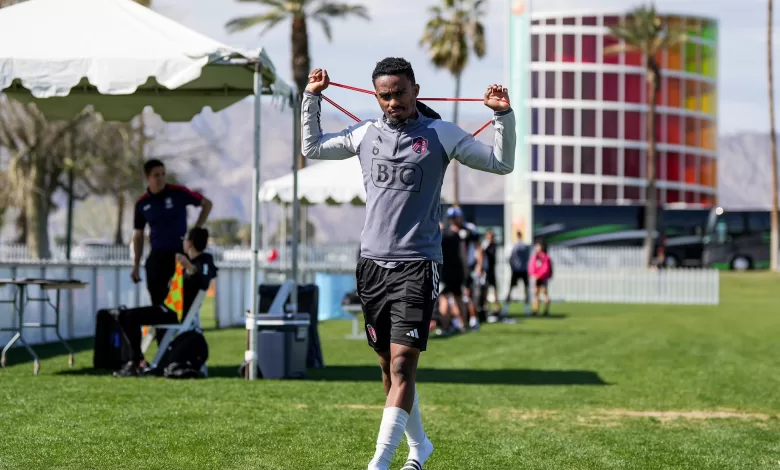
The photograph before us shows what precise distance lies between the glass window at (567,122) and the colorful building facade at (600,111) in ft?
0.26

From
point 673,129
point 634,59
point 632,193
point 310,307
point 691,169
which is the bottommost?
point 310,307

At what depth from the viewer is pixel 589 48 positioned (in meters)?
101

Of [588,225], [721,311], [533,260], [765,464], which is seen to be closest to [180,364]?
[765,464]

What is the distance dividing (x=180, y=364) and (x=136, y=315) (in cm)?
61

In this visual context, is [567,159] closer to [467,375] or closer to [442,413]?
[467,375]

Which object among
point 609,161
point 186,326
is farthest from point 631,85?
point 186,326

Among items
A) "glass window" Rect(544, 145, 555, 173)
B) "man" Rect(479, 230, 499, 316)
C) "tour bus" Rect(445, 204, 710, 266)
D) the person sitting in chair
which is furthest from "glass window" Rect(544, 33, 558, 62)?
the person sitting in chair

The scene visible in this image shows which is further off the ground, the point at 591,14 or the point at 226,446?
the point at 591,14

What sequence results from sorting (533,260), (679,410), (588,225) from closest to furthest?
(679,410)
(533,260)
(588,225)

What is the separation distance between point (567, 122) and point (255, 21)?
57795mm

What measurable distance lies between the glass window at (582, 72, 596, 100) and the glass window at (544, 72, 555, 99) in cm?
257

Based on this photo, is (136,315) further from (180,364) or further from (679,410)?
(679,410)

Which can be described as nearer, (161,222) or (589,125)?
(161,222)

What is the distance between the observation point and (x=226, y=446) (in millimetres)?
7531
